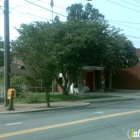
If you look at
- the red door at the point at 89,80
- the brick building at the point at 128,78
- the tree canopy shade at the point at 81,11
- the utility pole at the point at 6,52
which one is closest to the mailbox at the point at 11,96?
the utility pole at the point at 6,52

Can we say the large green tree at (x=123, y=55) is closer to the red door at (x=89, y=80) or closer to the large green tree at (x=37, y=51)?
the red door at (x=89, y=80)

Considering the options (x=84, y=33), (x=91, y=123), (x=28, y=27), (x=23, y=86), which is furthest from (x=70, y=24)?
(x=91, y=123)

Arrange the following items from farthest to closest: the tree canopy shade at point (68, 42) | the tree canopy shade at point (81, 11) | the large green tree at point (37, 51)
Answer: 1. the tree canopy shade at point (81, 11)
2. the tree canopy shade at point (68, 42)
3. the large green tree at point (37, 51)

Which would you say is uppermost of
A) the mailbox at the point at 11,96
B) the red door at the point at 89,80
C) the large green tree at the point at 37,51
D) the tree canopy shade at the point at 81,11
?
the tree canopy shade at the point at 81,11

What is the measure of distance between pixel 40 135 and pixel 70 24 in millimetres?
16888

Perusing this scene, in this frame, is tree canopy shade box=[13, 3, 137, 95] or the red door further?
the red door

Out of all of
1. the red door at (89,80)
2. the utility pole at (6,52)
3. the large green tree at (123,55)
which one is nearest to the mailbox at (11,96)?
the utility pole at (6,52)

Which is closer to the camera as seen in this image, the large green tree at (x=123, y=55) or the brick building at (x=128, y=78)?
the large green tree at (x=123, y=55)

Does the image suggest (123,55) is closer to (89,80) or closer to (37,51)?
(89,80)

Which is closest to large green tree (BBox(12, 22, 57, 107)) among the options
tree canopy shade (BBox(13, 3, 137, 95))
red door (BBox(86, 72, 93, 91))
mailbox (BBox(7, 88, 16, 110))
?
tree canopy shade (BBox(13, 3, 137, 95))

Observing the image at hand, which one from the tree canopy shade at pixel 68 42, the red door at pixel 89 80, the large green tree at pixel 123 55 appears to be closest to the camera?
the tree canopy shade at pixel 68 42

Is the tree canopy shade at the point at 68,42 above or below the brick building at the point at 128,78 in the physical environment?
above

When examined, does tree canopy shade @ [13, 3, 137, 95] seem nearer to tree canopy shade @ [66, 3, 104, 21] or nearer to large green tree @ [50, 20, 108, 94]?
large green tree @ [50, 20, 108, 94]

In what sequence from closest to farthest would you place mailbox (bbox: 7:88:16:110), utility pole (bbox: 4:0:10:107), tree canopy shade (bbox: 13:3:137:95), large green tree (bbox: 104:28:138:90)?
mailbox (bbox: 7:88:16:110) < utility pole (bbox: 4:0:10:107) < tree canopy shade (bbox: 13:3:137:95) < large green tree (bbox: 104:28:138:90)
